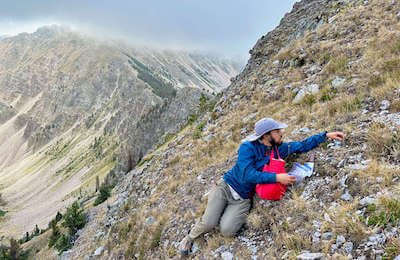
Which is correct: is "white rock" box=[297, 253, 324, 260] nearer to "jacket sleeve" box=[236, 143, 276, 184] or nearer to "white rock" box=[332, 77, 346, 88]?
"jacket sleeve" box=[236, 143, 276, 184]

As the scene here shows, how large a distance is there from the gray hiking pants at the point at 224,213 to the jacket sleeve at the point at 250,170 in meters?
0.88

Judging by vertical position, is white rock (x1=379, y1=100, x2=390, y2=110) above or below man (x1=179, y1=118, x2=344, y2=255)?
below

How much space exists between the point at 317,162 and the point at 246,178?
2092 mm

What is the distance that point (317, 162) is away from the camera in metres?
6.98

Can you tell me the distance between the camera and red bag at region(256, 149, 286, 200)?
6.49 metres

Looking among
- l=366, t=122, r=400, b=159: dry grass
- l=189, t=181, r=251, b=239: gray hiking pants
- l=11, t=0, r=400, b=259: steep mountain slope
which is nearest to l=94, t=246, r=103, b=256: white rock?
l=11, t=0, r=400, b=259: steep mountain slope

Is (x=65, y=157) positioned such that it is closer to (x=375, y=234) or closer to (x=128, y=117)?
(x=128, y=117)

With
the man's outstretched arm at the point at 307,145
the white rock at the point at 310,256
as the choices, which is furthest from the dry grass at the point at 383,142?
the white rock at the point at 310,256

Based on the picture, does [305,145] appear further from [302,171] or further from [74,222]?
[74,222]

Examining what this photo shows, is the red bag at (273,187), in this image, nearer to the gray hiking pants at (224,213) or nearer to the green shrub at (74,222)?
the gray hiking pants at (224,213)

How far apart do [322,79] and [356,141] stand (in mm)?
5833

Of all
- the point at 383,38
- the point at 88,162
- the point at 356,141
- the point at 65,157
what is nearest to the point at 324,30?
the point at 383,38

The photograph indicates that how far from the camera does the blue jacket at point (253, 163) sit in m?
6.42

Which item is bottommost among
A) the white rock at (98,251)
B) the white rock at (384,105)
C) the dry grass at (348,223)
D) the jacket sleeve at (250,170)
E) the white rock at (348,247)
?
the white rock at (348,247)
